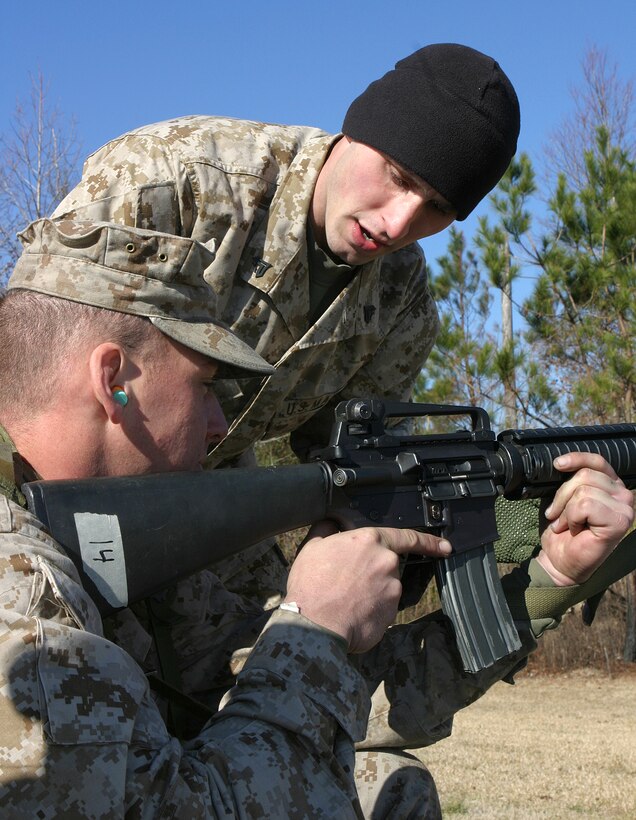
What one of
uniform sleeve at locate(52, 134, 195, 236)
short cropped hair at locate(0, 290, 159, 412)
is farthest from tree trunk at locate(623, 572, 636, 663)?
short cropped hair at locate(0, 290, 159, 412)

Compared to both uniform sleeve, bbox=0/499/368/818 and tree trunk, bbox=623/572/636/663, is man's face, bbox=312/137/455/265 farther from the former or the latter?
tree trunk, bbox=623/572/636/663

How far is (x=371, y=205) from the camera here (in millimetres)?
3219

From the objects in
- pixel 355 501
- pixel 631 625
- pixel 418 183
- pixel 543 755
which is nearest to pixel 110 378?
pixel 355 501

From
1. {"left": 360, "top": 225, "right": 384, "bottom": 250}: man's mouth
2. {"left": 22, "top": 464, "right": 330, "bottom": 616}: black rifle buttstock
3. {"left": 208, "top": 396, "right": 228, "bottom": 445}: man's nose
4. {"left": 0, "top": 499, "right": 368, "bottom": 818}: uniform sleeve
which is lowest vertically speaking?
{"left": 0, "top": 499, "right": 368, "bottom": 818}: uniform sleeve

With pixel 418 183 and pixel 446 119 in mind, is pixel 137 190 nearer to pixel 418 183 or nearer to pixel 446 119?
pixel 418 183

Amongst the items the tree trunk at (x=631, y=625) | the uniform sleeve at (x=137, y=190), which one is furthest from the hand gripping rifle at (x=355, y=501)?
the tree trunk at (x=631, y=625)

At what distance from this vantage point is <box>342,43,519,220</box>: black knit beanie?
3215 millimetres

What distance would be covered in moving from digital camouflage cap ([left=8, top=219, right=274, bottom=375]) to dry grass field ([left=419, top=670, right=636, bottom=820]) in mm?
3791

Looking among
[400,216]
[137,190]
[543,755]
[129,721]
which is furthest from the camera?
[543,755]

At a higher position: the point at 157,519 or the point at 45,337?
the point at 45,337

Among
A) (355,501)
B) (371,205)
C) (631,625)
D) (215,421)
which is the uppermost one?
(371,205)

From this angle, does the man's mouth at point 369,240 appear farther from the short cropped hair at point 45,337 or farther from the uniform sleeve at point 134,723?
the uniform sleeve at point 134,723

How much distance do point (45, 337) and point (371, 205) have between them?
1388 millimetres

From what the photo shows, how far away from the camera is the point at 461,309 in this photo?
13.9 metres
